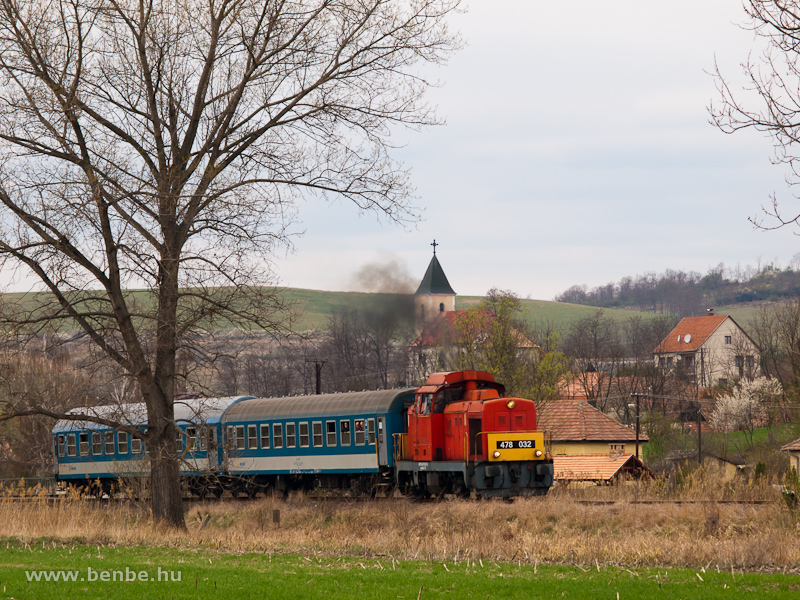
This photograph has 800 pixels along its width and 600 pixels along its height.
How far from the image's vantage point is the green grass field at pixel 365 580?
11078mm

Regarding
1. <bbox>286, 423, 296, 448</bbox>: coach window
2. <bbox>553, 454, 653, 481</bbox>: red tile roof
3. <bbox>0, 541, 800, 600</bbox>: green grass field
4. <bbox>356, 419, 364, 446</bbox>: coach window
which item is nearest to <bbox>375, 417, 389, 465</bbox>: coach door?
<bbox>356, 419, 364, 446</bbox>: coach window

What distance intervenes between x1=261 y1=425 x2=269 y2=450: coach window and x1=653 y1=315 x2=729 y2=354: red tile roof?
10040 cm

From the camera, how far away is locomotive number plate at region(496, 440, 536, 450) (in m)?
23.5

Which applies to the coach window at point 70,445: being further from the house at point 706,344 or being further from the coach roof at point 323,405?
the house at point 706,344

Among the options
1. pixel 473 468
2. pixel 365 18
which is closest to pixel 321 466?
pixel 473 468

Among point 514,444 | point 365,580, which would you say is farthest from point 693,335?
point 365,580

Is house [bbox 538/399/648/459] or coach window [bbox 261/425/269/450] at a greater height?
coach window [bbox 261/425/269/450]

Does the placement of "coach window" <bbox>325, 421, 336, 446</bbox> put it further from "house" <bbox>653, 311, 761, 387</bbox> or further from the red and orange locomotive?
"house" <bbox>653, 311, 761, 387</bbox>

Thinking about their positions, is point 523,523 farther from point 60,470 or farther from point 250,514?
point 60,470

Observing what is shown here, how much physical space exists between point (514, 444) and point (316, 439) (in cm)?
855

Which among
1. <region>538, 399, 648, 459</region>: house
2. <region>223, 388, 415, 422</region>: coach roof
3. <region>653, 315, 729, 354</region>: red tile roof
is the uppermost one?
<region>653, 315, 729, 354</region>: red tile roof

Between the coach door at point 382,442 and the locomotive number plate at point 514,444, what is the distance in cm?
482

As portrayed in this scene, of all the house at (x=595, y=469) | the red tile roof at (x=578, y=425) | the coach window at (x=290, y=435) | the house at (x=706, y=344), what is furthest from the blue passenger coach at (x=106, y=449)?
the house at (x=706, y=344)

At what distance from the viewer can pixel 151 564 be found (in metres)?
14.2
